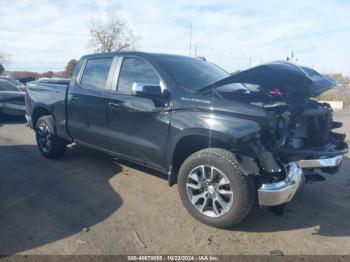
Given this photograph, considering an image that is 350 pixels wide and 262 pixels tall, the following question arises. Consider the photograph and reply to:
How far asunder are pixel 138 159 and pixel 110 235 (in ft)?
4.25

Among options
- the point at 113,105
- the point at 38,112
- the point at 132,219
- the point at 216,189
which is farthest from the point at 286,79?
the point at 38,112

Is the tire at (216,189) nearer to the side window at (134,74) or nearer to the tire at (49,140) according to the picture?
the side window at (134,74)

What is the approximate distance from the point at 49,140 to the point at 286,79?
415 centimetres

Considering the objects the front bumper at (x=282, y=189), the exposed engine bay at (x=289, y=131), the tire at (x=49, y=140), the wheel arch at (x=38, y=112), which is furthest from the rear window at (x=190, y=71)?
the wheel arch at (x=38, y=112)

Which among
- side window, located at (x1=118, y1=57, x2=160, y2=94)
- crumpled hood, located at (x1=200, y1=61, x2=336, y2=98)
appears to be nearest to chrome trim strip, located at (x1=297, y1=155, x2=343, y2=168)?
crumpled hood, located at (x1=200, y1=61, x2=336, y2=98)

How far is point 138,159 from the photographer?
15.6 feet

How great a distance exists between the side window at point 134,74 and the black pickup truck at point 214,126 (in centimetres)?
1

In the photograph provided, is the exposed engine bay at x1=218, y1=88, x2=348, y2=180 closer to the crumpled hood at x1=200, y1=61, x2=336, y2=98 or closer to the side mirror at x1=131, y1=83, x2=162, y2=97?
the crumpled hood at x1=200, y1=61, x2=336, y2=98

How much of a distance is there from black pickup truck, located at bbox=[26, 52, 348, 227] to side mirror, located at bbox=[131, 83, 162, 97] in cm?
1

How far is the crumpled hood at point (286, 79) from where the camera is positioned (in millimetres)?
3871

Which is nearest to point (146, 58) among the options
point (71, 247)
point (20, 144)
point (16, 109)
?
point (71, 247)

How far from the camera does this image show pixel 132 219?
4.06 metres

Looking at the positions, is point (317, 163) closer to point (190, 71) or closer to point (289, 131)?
point (289, 131)

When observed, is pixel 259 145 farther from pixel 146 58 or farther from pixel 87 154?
pixel 87 154
